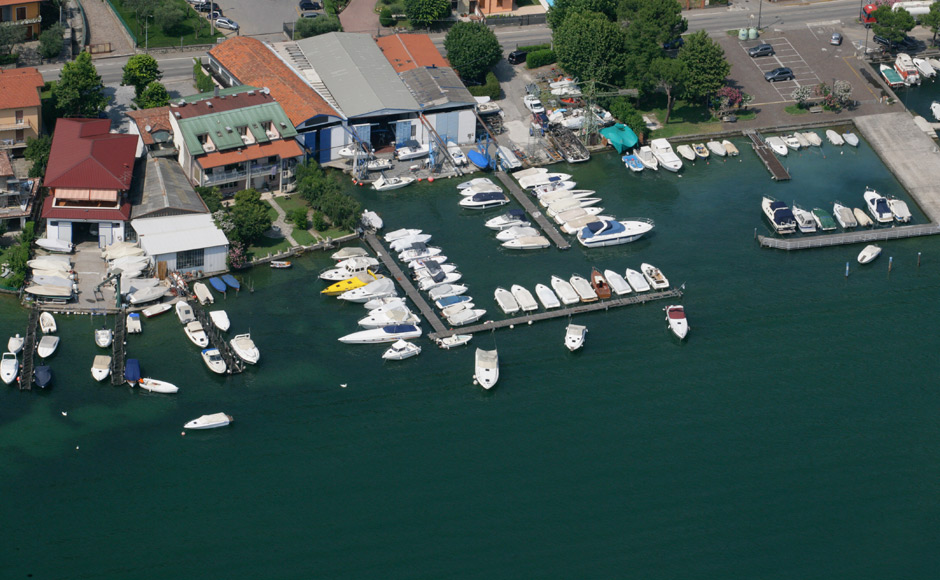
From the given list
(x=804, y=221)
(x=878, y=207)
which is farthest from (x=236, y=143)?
(x=878, y=207)

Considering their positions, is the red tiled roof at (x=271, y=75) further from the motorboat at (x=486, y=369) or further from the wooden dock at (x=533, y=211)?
the motorboat at (x=486, y=369)

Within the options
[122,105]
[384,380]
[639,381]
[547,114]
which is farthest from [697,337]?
[122,105]

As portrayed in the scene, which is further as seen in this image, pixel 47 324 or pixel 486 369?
pixel 47 324

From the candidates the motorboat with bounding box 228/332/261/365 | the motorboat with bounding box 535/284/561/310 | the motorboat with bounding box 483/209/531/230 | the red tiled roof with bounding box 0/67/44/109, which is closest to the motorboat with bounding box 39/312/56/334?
the motorboat with bounding box 228/332/261/365

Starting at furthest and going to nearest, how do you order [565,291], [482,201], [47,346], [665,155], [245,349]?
[665,155] < [482,201] < [565,291] < [245,349] < [47,346]

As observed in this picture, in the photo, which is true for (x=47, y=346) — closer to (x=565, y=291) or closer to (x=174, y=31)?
(x=565, y=291)

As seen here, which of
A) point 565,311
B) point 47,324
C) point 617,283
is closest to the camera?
point 47,324

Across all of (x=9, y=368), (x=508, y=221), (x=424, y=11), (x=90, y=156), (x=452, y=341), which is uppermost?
(x=424, y=11)
